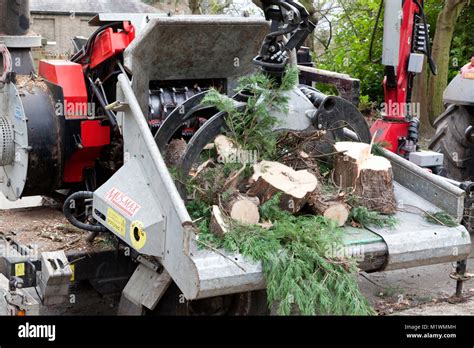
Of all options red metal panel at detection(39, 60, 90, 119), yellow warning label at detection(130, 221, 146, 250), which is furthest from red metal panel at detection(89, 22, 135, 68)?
yellow warning label at detection(130, 221, 146, 250)

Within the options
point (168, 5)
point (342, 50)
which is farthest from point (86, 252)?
point (168, 5)

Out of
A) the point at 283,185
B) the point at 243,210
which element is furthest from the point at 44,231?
the point at 283,185

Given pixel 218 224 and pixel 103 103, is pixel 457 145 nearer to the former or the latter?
pixel 103 103

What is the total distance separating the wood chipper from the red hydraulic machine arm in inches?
69.7

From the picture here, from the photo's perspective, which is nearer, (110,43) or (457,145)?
(110,43)

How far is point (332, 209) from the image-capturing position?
481cm

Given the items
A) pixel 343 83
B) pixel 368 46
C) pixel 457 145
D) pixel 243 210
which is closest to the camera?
pixel 243 210

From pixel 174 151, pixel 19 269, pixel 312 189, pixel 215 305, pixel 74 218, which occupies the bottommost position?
pixel 215 305

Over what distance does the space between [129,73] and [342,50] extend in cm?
815

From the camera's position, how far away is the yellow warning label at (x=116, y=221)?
180 inches

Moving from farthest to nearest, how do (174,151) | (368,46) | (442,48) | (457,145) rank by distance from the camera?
(368,46) → (442,48) → (457,145) → (174,151)

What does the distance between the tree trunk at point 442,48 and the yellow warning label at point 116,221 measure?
749cm

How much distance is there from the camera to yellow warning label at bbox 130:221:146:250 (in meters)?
4.39

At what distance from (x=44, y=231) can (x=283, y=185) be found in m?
1.67
